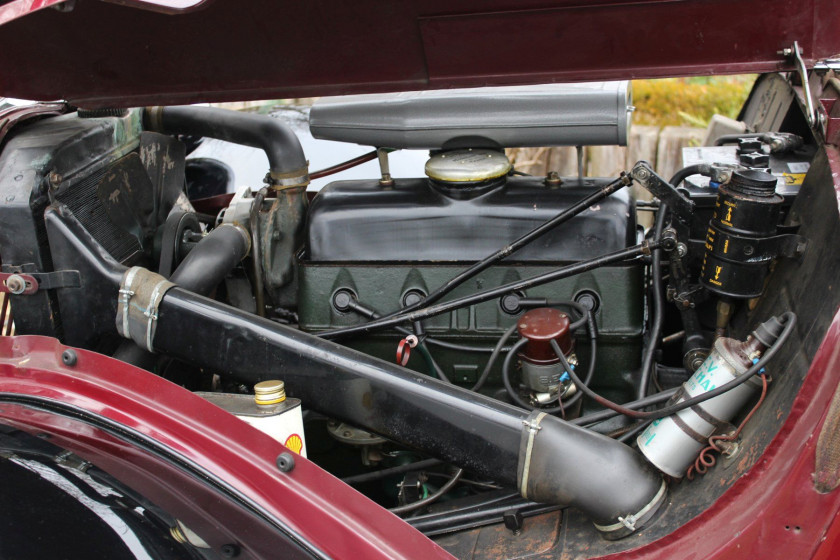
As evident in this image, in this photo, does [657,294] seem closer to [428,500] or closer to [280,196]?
[428,500]

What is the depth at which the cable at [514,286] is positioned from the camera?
5.21 ft

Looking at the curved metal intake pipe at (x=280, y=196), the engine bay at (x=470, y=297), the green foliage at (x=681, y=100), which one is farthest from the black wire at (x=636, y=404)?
the green foliage at (x=681, y=100)

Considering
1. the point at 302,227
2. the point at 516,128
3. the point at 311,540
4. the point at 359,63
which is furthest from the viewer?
the point at 302,227

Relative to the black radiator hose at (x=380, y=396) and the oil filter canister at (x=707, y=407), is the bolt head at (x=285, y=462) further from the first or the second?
the oil filter canister at (x=707, y=407)

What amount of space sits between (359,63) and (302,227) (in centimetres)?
53

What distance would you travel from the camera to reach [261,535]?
1.12 m

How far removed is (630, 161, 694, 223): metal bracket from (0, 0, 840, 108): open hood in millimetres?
192

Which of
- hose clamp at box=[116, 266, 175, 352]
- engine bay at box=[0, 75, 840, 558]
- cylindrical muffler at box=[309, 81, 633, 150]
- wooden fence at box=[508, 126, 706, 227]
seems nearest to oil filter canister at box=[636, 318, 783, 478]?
engine bay at box=[0, 75, 840, 558]

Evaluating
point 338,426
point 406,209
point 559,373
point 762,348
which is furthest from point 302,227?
point 762,348

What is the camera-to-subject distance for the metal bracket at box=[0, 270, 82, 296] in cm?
155

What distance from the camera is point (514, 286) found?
1.63m

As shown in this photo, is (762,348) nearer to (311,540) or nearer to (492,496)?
(492,496)

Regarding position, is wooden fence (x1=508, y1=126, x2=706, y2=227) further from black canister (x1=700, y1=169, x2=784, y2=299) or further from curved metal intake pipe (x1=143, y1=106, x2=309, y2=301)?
black canister (x1=700, y1=169, x2=784, y2=299)

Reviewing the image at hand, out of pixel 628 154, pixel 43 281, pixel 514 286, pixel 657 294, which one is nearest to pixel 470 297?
pixel 514 286
